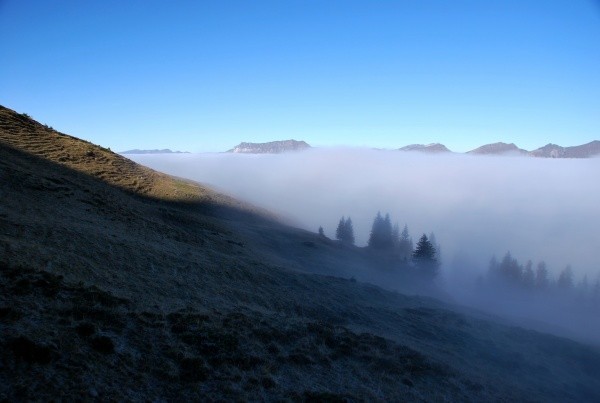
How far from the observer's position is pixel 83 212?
31.3 m

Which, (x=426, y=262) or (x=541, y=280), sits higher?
(x=426, y=262)

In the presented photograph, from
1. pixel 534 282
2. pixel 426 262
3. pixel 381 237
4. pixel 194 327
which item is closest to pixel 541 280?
pixel 534 282

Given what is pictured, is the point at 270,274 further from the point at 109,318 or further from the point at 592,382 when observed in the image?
the point at 592,382

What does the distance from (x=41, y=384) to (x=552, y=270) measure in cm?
24270

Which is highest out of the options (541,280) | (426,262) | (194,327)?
(194,327)

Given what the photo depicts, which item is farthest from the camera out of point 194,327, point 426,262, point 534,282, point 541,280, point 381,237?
point 541,280

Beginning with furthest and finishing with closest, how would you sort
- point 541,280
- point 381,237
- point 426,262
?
point 541,280 < point 381,237 < point 426,262

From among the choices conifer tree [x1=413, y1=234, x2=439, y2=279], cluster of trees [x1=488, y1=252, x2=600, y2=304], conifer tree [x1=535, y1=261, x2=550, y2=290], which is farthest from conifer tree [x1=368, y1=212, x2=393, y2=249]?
conifer tree [x1=535, y1=261, x2=550, y2=290]

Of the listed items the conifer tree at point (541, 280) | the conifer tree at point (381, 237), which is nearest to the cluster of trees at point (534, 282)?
the conifer tree at point (541, 280)

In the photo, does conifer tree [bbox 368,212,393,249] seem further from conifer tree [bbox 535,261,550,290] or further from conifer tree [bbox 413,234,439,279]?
conifer tree [bbox 535,261,550,290]

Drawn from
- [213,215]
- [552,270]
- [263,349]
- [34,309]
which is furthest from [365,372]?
[552,270]

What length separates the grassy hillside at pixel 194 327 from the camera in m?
12.0

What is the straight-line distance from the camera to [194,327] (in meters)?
16.6

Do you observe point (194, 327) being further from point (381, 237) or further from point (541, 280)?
point (541, 280)
